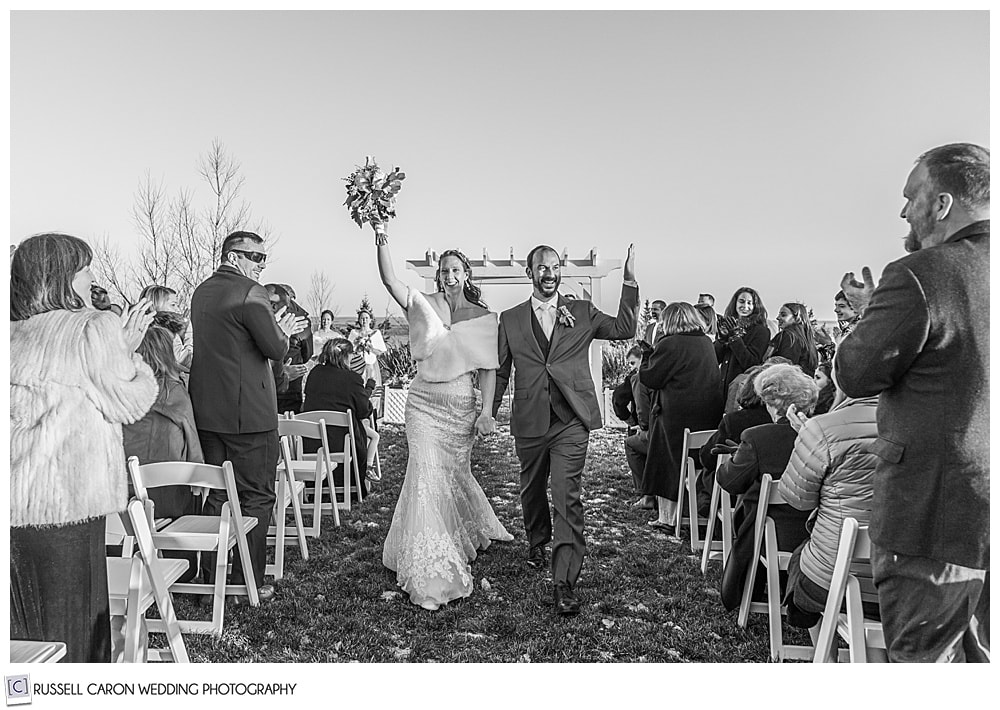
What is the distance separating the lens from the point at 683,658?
3.02 meters

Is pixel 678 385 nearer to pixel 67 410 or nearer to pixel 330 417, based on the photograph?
pixel 330 417

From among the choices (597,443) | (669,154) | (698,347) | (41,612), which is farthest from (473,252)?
(597,443)

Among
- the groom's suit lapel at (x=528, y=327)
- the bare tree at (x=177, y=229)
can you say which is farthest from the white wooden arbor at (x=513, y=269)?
the bare tree at (x=177, y=229)

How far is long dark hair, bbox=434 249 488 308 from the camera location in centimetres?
369

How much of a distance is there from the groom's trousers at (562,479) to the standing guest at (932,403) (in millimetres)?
1410

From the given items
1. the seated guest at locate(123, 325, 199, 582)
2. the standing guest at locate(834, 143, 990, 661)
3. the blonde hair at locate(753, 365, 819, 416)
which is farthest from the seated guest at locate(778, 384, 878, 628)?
the seated guest at locate(123, 325, 199, 582)

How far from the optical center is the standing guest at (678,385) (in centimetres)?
460

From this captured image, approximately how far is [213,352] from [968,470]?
297cm

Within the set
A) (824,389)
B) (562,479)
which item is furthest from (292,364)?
(824,389)

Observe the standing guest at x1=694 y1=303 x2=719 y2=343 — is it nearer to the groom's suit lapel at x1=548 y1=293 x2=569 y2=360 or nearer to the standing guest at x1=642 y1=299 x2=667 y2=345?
the standing guest at x1=642 y1=299 x2=667 y2=345

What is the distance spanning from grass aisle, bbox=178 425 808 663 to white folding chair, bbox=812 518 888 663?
618 mm
